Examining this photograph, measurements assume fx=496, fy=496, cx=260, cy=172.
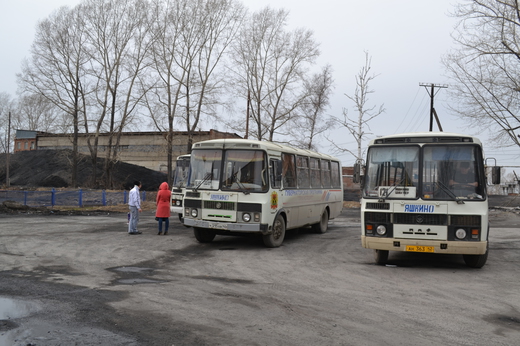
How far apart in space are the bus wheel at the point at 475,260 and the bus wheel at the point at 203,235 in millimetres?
7018

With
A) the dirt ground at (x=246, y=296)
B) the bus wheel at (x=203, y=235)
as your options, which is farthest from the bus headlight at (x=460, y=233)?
the bus wheel at (x=203, y=235)

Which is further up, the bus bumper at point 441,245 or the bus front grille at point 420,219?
the bus front grille at point 420,219

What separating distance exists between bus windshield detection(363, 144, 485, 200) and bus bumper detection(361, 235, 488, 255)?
90 cm

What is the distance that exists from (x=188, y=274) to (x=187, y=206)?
4148 mm

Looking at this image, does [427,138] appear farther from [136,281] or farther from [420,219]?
[136,281]

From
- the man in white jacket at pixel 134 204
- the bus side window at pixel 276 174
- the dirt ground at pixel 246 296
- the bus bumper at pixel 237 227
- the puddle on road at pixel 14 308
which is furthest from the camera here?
the man in white jacket at pixel 134 204

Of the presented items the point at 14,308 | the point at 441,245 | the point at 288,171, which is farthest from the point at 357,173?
the point at 14,308

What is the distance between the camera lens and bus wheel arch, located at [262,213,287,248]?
13656mm

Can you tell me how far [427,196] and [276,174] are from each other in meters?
4.65

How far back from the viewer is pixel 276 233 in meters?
14.0

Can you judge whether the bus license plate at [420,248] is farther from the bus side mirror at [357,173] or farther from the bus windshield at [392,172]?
the bus side mirror at [357,173]

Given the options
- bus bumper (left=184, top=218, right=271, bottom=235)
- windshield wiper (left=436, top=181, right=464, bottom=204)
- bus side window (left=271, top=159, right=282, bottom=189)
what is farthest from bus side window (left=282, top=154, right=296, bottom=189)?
windshield wiper (left=436, top=181, right=464, bottom=204)

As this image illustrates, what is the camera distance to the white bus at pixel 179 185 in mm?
19953

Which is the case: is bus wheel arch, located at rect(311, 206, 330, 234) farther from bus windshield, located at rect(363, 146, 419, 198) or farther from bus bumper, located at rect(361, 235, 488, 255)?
bus bumper, located at rect(361, 235, 488, 255)
